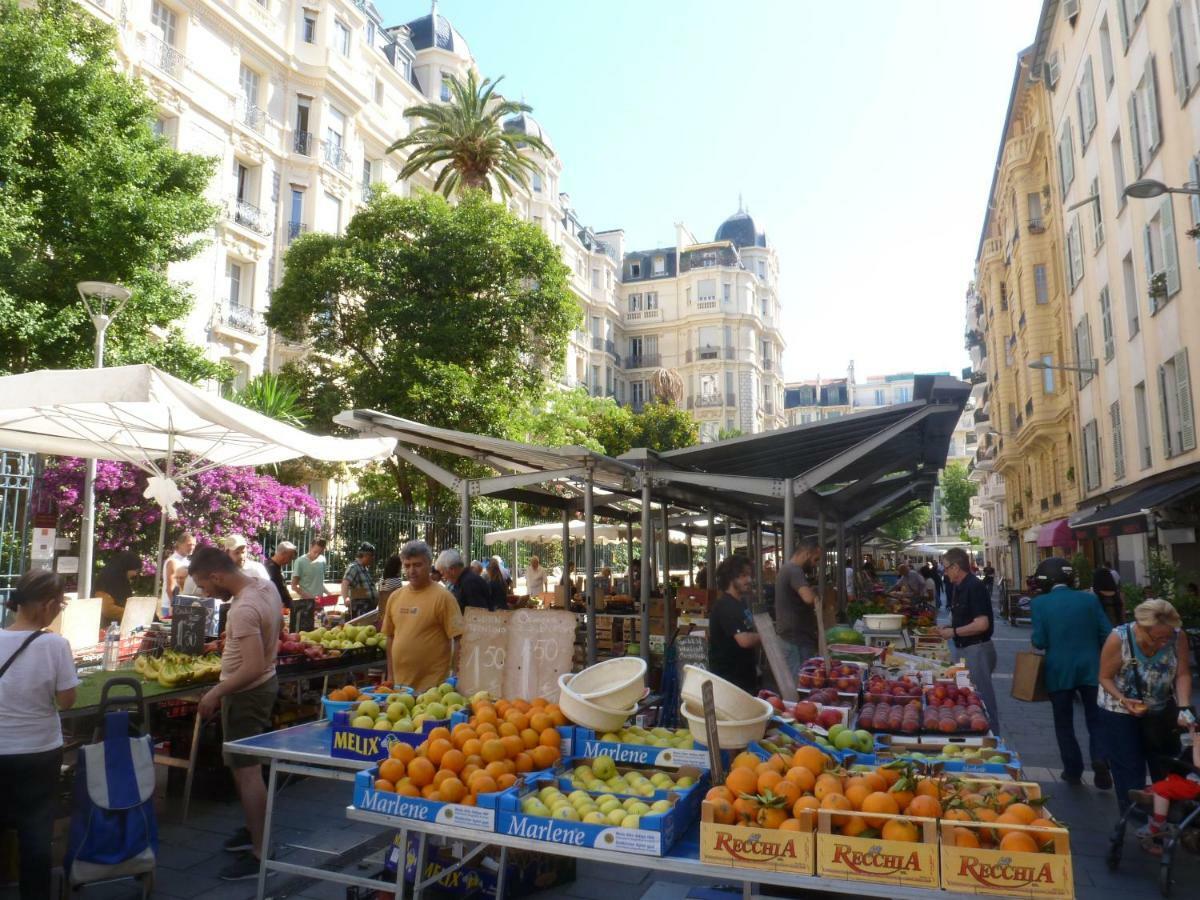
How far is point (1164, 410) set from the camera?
17.3 m

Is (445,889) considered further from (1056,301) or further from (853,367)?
(853,367)

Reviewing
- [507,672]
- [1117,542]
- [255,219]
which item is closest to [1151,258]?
[1117,542]

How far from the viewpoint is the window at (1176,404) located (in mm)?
15727

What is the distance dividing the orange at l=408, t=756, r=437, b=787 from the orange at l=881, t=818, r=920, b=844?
179cm

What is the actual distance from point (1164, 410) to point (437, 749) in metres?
18.2

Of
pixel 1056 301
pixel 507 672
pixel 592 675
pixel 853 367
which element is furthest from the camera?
pixel 853 367

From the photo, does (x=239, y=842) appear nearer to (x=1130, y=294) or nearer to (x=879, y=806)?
(x=879, y=806)

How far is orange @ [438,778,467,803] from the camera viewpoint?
3.43 meters

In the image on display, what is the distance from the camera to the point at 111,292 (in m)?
11.2

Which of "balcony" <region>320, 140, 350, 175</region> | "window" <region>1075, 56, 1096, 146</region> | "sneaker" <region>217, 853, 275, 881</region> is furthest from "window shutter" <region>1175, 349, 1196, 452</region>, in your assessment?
"balcony" <region>320, 140, 350, 175</region>

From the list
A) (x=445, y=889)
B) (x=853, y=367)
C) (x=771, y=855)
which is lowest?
(x=445, y=889)

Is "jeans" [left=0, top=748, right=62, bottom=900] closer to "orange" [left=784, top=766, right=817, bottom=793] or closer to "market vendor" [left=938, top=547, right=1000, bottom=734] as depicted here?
"orange" [left=784, top=766, right=817, bottom=793]

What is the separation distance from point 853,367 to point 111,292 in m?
106

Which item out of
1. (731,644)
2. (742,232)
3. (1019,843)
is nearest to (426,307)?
(731,644)
